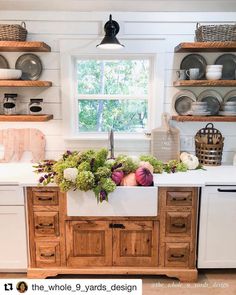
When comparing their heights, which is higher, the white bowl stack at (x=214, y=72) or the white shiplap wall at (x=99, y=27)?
the white shiplap wall at (x=99, y=27)

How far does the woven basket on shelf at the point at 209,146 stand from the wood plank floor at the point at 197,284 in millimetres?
942

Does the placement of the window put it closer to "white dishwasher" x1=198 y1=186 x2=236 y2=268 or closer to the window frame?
the window frame

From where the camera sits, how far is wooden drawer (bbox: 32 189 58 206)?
218cm

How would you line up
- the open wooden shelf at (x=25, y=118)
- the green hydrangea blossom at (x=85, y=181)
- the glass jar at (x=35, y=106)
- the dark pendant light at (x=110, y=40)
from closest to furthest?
1. the green hydrangea blossom at (x=85, y=181)
2. the dark pendant light at (x=110, y=40)
3. the open wooden shelf at (x=25, y=118)
4. the glass jar at (x=35, y=106)

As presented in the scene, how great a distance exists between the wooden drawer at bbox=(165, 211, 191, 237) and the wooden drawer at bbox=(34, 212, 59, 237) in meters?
0.85

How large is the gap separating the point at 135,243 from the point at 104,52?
1.70 m

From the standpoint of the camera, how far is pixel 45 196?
2186 millimetres

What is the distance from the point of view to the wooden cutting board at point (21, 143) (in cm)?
279

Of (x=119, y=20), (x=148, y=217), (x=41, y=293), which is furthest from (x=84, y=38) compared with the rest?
(x=41, y=293)

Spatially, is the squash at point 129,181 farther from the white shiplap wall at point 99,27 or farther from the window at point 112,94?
the white shiplap wall at point 99,27

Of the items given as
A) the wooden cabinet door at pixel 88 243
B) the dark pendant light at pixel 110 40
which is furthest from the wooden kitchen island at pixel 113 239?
the dark pendant light at pixel 110 40

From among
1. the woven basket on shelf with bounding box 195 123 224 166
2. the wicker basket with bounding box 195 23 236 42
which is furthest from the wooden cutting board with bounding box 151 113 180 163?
the wicker basket with bounding box 195 23 236 42

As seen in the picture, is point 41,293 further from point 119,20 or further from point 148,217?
point 119,20

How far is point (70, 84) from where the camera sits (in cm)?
274
